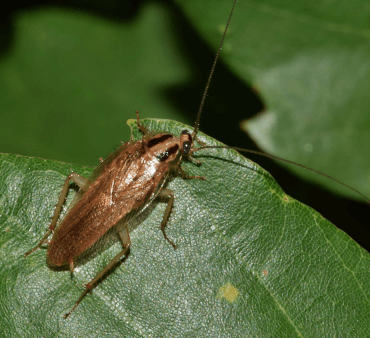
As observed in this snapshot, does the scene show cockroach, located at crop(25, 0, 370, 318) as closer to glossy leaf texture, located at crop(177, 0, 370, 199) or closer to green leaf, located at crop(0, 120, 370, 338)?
green leaf, located at crop(0, 120, 370, 338)

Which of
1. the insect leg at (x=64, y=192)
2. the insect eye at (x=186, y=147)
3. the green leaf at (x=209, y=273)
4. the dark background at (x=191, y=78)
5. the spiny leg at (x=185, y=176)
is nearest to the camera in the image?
the green leaf at (x=209, y=273)

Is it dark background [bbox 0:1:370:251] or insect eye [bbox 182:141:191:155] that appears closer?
insect eye [bbox 182:141:191:155]

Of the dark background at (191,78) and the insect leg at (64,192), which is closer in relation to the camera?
the insect leg at (64,192)

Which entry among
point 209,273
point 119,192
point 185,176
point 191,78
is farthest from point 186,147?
point 191,78

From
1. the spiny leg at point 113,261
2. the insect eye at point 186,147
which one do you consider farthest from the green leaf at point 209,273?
the insect eye at point 186,147

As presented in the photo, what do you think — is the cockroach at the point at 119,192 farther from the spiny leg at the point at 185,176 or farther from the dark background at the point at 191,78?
the dark background at the point at 191,78

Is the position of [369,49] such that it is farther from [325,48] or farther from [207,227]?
[207,227]

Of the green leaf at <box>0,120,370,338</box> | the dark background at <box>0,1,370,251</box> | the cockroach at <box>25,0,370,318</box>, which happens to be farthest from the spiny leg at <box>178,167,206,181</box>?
the dark background at <box>0,1,370,251</box>

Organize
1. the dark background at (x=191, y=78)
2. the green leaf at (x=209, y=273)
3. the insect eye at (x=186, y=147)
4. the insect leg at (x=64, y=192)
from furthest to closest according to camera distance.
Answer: the dark background at (x=191, y=78) → the insect eye at (x=186, y=147) → the insect leg at (x=64, y=192) → the green leaf at (x=209, y=273)
